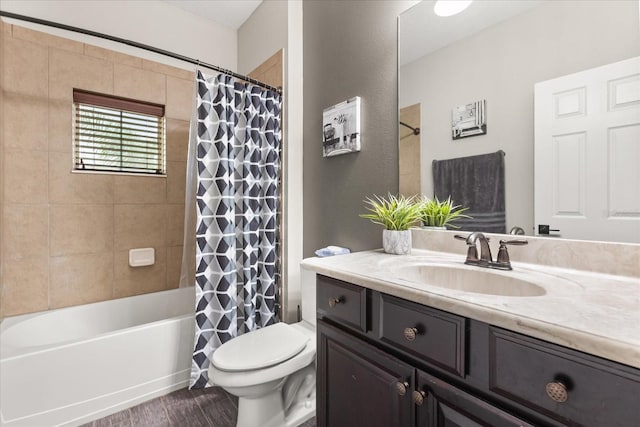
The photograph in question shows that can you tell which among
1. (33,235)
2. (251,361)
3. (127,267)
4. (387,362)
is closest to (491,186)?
(387,362)

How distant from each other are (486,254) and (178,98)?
2568 mm

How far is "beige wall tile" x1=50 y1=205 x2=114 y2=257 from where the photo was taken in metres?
2.03

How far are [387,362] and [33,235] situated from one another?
2406 millimetres

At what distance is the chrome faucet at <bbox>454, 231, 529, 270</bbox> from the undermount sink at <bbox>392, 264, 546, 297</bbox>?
0.04 m

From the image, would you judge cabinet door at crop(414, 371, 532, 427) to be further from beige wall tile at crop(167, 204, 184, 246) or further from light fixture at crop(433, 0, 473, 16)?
beige wall tile at crop(167, 204, 184, 246)

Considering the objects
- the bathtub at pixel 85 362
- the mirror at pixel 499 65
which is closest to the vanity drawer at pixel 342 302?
the mirror at pixel 499 65

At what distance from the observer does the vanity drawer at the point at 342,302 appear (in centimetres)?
95

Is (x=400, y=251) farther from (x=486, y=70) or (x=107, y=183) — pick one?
(x=107, y=183)

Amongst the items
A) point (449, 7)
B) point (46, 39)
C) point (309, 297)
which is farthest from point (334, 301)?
point (46, 39)

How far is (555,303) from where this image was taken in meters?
0.67

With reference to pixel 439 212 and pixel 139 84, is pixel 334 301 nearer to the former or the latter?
pixel 439 212

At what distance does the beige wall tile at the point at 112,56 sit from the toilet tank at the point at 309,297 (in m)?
2.11

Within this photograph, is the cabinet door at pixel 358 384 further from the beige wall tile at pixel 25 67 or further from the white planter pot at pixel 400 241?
the beige wall tile at pixel 25 67

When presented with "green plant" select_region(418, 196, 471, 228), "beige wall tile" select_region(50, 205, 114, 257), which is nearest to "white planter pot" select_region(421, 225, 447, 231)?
"green plant" select_region(418, 196, 471, 228)
